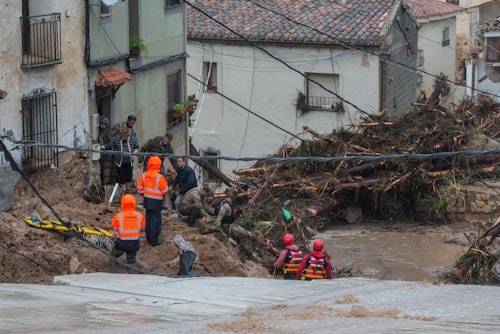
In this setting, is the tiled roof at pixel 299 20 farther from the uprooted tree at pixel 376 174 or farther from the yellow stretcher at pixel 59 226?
the yellow stretcher at pixel 59 226

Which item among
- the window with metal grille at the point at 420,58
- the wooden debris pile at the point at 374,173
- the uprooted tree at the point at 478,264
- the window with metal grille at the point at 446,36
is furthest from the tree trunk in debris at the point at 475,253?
the window with metal grille at the point at 446,36

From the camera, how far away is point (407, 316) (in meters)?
10.6

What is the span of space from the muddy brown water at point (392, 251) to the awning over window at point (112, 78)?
517 cm

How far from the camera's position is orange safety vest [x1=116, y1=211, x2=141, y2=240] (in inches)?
613

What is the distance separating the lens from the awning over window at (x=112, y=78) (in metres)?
20.6

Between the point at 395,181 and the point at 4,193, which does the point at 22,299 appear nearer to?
the point at 4,193

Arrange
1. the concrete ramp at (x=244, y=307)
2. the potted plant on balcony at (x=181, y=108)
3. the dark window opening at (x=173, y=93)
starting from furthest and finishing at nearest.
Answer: the dark window opening at (x=173, y=93), the potted plant on balcony at (x=181, y=108), the concrete ramp at (x=244, y=307)

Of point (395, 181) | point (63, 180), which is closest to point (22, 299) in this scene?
point (63, 180)

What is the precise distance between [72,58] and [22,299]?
8.23m

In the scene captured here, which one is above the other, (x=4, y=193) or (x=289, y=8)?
(x=289, y=8)

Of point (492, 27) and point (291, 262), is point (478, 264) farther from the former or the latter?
point (492, 27)

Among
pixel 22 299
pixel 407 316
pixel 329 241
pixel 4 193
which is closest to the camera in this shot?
pixel 407 316

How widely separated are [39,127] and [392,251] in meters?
7.39

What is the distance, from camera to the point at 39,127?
18750mm
